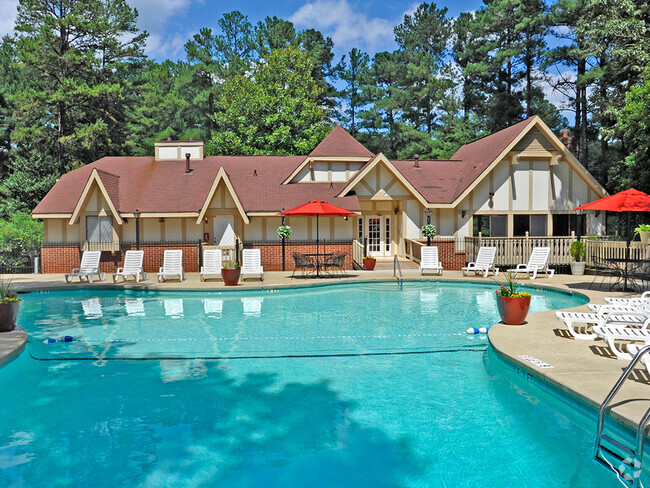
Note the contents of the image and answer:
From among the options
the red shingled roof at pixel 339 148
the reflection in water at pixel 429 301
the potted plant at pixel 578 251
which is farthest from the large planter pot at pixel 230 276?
the potted plant at pixel 578 251

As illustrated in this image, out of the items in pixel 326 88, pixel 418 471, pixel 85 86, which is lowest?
pixel 418 471

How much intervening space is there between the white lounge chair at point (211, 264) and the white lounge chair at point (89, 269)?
158 inches

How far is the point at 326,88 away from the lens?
148 feet

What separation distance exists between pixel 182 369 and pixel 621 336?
22.1ft

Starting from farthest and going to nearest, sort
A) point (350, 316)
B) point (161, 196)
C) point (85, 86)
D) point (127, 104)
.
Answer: point (127, 104) → point (85, 86) → point (161, 196) → point (350, 316)

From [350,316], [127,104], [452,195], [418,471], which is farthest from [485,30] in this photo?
[418,471]

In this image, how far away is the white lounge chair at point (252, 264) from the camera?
18375mm

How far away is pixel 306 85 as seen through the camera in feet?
126

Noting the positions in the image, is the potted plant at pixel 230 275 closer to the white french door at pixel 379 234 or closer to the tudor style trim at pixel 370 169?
the tudor style trim at pixel 370 169

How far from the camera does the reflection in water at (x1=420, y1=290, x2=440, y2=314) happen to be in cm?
1289

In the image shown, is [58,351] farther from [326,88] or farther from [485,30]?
[326,88]

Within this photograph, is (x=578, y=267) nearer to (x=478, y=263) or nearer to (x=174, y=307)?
(x=478, y=263)

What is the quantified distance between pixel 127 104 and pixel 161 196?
16804 mm

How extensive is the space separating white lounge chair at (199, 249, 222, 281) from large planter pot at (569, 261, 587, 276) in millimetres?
13934
